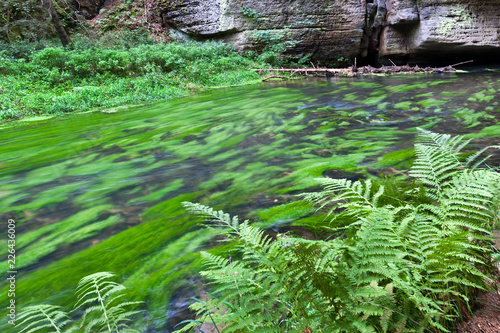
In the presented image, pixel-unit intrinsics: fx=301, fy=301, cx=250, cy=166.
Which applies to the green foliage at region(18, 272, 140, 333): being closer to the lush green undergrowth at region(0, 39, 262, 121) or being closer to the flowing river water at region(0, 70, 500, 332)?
the flowing river water at region(0, 70, 500, 332)

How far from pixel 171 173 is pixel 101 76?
11.0 metres

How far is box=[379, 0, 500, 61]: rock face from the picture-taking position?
14633 mm

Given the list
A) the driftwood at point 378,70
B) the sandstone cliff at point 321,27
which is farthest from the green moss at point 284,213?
the sandstone cliff at point 321,27

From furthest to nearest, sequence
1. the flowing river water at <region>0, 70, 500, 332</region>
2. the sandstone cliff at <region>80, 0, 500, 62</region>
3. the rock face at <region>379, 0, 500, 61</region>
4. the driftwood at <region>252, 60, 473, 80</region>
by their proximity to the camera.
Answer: the sandstone cliff at <region>80, 0, 500, 62</region> < the driftwood at <region>252, 60, 473, 80</region> < the rock face at <region>379, 0, 500, 61</region> < the flowing river water at <region>0, 70, 500, 332</region>

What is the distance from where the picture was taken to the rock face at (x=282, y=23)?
17484 mm

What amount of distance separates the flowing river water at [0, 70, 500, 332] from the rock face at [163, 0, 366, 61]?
10.7m

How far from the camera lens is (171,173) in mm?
4383

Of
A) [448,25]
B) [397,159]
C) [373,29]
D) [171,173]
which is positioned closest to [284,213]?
[397,159]

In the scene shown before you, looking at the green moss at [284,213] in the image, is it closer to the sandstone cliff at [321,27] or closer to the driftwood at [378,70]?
the driftwood at [378,70]

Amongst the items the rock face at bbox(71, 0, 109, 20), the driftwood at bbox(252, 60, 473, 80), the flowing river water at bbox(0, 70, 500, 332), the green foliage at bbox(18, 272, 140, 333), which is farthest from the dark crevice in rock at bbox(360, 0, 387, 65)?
the green foliage at bbox(18, 272, 140, 333)

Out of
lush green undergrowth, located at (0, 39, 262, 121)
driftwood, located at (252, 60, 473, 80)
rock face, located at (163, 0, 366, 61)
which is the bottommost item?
driftwood, located at (252, 60, 473, 80)

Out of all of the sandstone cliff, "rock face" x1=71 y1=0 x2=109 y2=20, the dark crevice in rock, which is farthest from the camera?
"rock face" x1=71 y1=0 x2=109 y2=20

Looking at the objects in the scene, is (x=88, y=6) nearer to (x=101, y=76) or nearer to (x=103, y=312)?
(x=101, y=76)

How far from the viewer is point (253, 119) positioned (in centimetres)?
755
